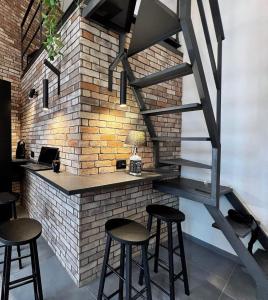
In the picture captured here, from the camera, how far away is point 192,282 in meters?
2.05

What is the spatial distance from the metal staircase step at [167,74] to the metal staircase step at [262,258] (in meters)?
1.90

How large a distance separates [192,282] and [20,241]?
1.74 m

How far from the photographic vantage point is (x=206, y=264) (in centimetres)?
236

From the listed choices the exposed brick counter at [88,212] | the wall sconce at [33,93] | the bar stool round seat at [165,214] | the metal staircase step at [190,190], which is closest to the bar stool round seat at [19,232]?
the exposed brick counter at [88,212]

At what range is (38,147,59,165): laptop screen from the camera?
253 cm

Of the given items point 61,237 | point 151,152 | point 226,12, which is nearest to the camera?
point 61,237

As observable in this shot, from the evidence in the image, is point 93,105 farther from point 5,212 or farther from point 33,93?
point 5,212

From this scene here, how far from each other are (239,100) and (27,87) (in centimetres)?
382

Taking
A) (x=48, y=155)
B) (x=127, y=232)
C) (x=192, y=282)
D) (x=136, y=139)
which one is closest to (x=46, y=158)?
(x=48, y=155)

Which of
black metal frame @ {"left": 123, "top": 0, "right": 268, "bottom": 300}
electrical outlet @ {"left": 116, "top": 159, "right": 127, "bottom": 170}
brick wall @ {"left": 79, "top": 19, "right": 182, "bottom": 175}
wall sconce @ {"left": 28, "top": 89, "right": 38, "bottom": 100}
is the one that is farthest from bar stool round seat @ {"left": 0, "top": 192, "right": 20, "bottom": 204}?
black metal frame @ {"left": 123, "top": 0, "right": 268, "bottom": 300}

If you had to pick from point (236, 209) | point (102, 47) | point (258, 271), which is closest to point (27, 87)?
point (102, 47)

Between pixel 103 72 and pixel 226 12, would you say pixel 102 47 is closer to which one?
pixel 103 72

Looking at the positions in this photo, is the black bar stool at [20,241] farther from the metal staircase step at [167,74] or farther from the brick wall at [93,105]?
the metal staircase step at [167,74]

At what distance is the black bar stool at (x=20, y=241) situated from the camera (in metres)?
1.47
